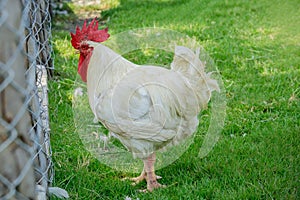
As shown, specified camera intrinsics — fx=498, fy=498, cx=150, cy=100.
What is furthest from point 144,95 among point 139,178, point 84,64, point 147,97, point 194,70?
point 139,178

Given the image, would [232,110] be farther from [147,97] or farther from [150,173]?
[147,97]

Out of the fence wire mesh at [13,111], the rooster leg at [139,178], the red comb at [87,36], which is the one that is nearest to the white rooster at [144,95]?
the red comb at [87,36]

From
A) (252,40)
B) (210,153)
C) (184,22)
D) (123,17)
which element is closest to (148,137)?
(210,153)

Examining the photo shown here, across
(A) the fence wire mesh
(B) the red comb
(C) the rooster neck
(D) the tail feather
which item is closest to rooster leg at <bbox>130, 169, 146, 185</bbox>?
(D) the tail feather

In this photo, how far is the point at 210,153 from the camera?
3748 mm

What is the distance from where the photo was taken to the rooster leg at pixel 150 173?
3.43m

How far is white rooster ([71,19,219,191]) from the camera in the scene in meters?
3.16

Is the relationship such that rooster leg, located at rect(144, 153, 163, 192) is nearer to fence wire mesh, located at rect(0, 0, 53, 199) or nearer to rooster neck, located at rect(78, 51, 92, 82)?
rooster neck, located at rect(78, 51, 92, 82)

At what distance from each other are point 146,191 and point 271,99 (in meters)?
1.86

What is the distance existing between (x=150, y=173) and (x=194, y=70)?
2.55 ft

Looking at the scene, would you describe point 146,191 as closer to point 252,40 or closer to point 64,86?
point 64,86

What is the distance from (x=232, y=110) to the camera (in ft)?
14.7

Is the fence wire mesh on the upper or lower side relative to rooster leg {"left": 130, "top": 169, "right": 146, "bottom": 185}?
upper

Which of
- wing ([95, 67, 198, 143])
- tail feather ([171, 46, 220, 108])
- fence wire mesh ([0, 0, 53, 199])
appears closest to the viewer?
fence wire mesh ([0, 0, 53, 199])
